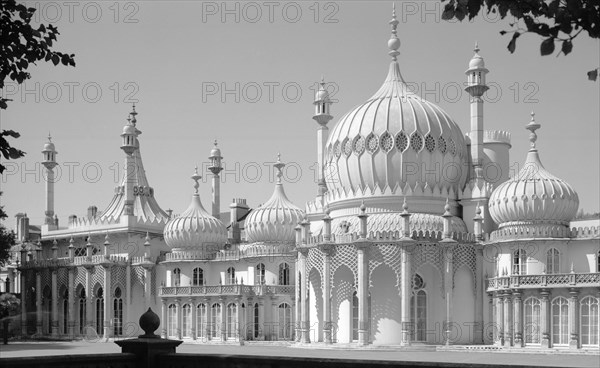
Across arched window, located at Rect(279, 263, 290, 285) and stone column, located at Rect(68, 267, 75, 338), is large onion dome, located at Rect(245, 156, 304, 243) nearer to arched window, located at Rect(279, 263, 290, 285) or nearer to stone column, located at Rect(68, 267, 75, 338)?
arched window, located at Rect(279, 263, 290, 285)

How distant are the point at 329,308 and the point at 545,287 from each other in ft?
36.5

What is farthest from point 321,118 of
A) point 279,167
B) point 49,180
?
point 49,180

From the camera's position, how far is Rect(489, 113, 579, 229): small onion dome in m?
48.1

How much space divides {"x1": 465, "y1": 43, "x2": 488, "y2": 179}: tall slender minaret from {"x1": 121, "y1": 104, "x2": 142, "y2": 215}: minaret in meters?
26.6

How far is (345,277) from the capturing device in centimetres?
5172

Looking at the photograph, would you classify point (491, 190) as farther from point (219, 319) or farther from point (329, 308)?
point (219, 319)

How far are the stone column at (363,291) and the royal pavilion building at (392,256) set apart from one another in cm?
7

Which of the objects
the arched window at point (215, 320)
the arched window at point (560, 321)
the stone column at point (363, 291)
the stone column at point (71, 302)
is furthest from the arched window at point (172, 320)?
the arched window at point (560, 321)

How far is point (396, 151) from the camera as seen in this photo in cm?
5259

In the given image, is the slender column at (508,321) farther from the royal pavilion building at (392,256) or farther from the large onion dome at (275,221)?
the large onion dome at (275,221)

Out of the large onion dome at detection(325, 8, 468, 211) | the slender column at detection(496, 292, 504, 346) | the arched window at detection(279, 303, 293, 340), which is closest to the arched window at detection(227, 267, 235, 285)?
the arched window at detection(279, 303, 293, 340)

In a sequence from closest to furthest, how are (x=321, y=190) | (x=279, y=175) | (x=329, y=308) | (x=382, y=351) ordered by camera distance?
(x=382, y=351) → (x=329, y=308) → (x=321, y=190) → (x=279, y=175)

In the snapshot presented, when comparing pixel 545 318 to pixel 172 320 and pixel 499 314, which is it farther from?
pixel 172 320

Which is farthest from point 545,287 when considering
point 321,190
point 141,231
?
point 141,231
